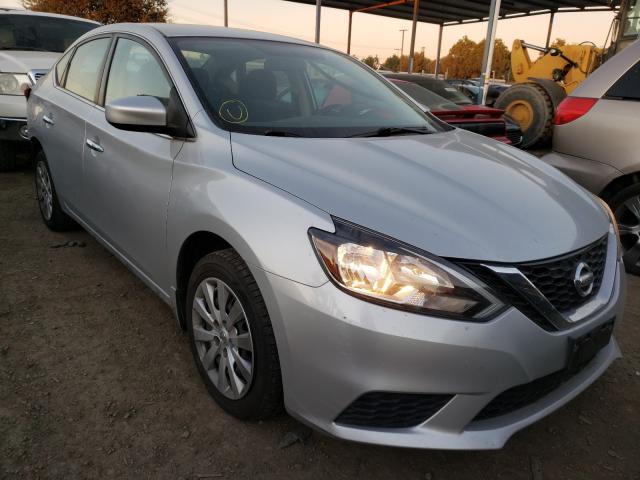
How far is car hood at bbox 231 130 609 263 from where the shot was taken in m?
1.62

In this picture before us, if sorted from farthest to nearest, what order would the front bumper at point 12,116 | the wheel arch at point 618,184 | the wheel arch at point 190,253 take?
the front bumper at point 12,116 → the wheel arch at point 618,184 → the wheel arch at point 190,253

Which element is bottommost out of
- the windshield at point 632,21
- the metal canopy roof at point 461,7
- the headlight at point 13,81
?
the headlight at point 13,81

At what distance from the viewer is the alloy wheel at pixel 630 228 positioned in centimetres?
364

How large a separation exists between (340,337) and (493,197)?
827 millimetres

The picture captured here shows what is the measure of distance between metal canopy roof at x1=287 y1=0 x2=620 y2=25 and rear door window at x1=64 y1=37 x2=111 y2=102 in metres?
19.1

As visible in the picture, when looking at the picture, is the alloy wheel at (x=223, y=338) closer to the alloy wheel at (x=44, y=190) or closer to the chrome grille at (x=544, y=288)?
the chrome grille at (x=544, y=288)

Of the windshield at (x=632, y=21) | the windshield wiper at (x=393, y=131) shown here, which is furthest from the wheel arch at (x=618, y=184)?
the windshield at (x=632, y=21)

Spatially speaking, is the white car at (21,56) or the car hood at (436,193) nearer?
the car hood at (436,193)

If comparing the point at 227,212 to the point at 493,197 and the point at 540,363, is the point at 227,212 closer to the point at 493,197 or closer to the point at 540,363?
the point at 493,197

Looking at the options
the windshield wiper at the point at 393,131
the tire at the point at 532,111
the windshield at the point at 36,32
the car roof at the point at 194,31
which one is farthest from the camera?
the tire at the point at 532,111

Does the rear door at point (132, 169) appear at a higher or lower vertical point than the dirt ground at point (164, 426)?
higher

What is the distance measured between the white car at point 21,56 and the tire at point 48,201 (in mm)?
1040

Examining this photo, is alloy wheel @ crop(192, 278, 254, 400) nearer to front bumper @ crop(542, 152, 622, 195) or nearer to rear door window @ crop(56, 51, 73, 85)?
rear door window @ crop(56, 51, 73, 85)

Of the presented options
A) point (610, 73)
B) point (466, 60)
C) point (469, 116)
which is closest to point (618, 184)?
point (610, 73)
